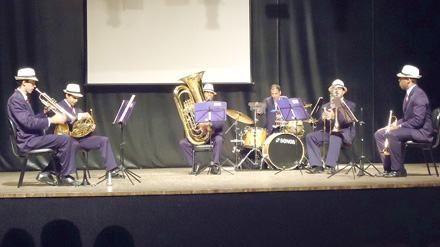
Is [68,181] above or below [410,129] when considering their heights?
below

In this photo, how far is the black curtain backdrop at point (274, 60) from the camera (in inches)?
349

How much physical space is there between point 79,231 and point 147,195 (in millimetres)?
797

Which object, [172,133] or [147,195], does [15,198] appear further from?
[172,133]

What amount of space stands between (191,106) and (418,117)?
303 cm

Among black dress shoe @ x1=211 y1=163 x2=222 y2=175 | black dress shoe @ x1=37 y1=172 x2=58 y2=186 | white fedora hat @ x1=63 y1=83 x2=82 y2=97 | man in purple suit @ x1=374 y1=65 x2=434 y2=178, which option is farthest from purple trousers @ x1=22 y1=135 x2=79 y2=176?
man in purple suit @ x1=374 y1=65 x2=434 y2=178

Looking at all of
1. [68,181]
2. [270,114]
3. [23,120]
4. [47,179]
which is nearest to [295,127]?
[270,114]

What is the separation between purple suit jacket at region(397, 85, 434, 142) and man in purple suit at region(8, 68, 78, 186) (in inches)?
167

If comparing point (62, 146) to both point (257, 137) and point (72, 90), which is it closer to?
point (72, 90)

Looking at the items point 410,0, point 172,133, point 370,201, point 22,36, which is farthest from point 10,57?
point 410,0

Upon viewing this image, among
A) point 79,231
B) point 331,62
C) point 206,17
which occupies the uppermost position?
point 206,17

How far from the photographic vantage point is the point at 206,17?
9.04m

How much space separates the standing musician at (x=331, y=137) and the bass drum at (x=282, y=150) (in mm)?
352

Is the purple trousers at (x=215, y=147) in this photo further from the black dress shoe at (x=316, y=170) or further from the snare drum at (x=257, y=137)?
the black dress shoe at (x=316, y=170)

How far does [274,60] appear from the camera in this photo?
365 inches
